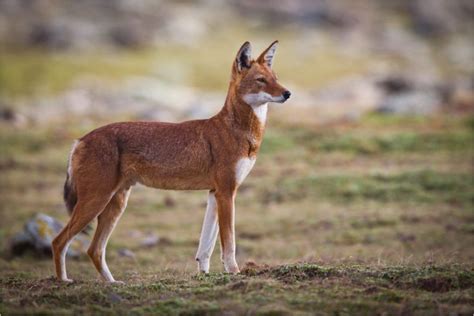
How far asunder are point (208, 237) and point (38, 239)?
6713 millimetres

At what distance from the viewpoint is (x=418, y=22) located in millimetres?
122125

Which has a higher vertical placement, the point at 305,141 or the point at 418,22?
the point at 418,22

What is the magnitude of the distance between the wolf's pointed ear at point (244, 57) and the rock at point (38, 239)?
766 cm

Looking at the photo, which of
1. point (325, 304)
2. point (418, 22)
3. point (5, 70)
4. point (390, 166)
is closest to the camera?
point (325, 304)

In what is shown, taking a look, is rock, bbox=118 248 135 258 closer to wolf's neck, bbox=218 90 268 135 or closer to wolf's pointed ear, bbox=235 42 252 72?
wolf's neck, bbox=218 90 268 135

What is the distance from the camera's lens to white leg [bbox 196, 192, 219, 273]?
12.1 metres

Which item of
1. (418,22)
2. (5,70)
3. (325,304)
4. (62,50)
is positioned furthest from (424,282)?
(418,22)

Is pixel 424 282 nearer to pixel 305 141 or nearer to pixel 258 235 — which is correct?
pixel 258 235

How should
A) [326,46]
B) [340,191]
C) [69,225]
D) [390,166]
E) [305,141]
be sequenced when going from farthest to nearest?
[326,46] → [305,141] → [390,166] → [340,191] → [69,225]

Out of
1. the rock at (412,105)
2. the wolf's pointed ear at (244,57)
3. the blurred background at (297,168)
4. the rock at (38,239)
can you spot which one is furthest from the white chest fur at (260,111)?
the rock at (412,105)

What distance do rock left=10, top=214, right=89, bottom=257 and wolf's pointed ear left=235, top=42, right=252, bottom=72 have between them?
7657mm

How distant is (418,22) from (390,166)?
103m

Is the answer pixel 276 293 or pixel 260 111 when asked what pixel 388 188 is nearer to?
pixel 260 111

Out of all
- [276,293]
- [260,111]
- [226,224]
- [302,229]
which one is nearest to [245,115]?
[260,111]
